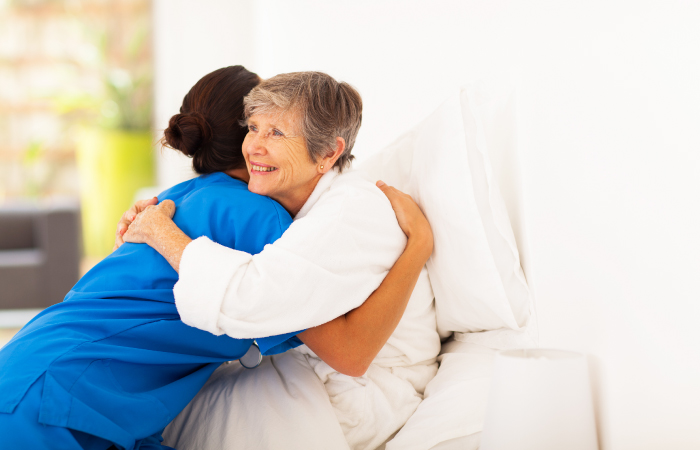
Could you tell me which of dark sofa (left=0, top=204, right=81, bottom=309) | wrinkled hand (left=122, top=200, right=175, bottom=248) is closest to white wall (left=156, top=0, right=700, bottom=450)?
wrinkled hand (left=122, top=200, right=175, bottom=248)

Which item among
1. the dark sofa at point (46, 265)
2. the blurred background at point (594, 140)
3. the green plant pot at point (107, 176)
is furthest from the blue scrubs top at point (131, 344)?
the green plant pot at point (107, 176)

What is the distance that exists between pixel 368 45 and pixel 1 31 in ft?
18.4

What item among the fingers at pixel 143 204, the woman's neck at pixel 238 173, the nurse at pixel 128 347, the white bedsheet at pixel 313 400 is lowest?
the white bedsheet at pixel 313 400

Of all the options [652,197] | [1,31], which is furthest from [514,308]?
[1,31]

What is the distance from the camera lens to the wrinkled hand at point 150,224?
45.3 inches

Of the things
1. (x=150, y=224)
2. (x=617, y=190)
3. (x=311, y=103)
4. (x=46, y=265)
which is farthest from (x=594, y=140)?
(x=46, y=265)

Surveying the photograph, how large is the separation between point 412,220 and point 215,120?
0.55 metres

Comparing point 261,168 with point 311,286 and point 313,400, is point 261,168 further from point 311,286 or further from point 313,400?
point 313,400

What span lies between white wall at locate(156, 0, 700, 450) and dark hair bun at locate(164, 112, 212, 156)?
28.7 inches

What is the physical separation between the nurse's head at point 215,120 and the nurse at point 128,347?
0.01m

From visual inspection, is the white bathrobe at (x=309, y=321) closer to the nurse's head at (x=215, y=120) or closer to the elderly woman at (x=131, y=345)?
the elderly woman at (x=131, y=345)

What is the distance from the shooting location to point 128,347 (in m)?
1.07

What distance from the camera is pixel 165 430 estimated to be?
1220 mm

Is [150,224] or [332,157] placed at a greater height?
[332,157]
